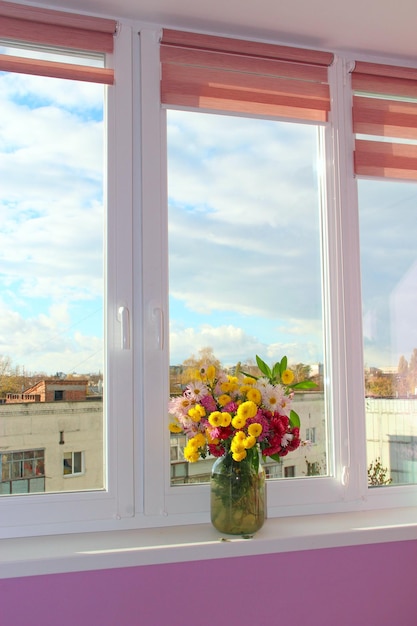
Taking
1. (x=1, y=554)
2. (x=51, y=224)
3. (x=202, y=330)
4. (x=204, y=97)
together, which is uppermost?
(x=204, y=97)

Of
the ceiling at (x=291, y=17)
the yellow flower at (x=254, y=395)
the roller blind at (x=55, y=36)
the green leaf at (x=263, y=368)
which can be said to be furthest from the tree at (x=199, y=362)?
the ceiling at (x=291, y=17)

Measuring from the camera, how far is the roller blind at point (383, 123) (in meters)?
2.63

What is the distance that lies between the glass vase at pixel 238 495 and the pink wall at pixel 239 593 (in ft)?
0.35

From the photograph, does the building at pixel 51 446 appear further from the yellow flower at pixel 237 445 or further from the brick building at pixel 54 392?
the yellow flower at pixel 237 445

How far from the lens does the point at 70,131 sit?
234 centimetres

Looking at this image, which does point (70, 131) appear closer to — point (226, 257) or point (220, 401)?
point (226, 257)

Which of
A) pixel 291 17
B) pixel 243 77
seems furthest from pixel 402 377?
pixel 291 17

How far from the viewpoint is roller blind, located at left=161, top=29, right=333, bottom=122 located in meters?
2.41

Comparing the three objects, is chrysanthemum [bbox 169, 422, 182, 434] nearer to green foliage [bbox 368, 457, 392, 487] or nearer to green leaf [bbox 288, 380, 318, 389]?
green leaf [bbox 288, 380, 318, 389]

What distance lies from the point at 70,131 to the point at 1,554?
1.33m

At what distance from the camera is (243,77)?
248 centimetres

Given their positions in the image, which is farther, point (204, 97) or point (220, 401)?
point (204, 97)

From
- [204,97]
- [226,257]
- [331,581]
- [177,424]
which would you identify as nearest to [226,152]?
[204,97]

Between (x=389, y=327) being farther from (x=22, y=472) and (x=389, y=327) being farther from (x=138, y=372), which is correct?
(x=22, y=472)
